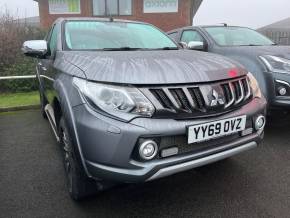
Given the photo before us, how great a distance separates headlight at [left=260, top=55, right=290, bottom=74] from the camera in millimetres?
3635

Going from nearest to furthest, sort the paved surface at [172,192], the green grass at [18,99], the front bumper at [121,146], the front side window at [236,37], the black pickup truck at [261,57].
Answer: the front bumper at [121,146] → the paved surface at [172,192] → the black pickup truck at [261,57] → the front side window at [236,37] → the green grass at [18,99]

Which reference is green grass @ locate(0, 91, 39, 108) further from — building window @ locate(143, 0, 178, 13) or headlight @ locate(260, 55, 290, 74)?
building window @ locate(143, 0, 178, 13)

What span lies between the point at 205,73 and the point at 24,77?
19.4ft

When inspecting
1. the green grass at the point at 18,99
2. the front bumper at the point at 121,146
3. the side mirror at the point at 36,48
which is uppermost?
the side mirror at the point at 36,48

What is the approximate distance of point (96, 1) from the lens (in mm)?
17953

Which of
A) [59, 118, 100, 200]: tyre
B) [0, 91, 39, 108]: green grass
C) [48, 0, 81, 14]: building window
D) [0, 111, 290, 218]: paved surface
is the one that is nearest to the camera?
[59, 118, 100, 200]: tyre

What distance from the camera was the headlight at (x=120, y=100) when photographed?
197 cm

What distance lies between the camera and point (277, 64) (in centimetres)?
368

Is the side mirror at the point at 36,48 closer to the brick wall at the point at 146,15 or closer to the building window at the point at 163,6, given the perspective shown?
the brick wall at the point at 146,15

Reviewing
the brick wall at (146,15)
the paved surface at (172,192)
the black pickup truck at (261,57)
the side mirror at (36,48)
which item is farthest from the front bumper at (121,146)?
the brick wall at (146,15)

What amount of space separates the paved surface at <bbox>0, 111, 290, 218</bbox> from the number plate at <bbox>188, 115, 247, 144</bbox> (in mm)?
625

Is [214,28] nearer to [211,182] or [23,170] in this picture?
[211,182]

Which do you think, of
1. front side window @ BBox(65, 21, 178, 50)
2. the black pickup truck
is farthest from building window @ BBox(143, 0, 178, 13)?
front side window @ BBox(65, 21, 178, 50)

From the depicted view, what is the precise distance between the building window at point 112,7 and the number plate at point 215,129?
54.9ft
